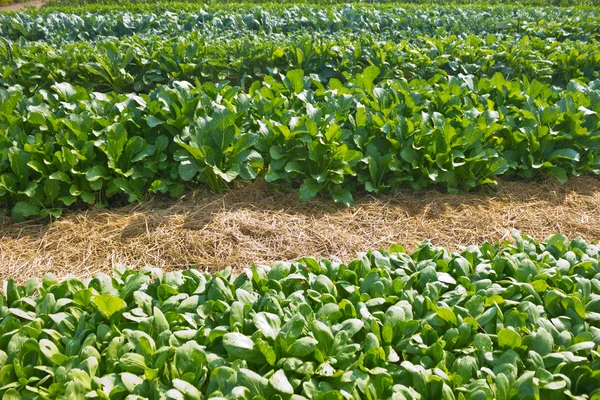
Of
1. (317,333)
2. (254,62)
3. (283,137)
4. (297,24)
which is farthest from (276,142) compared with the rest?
(297,24)

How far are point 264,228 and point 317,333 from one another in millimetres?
1610

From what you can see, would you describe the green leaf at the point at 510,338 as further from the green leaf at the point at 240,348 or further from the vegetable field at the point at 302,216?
the green leaf at the point at 240,348

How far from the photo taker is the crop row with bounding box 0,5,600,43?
795cm

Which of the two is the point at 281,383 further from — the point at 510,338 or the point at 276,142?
the point at 276,142

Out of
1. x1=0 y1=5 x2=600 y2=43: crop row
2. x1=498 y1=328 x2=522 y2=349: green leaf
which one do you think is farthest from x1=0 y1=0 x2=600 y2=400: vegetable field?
x1=0 y1=5 x2=600 y2=43: crop row

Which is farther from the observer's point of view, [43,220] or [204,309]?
[43,220]

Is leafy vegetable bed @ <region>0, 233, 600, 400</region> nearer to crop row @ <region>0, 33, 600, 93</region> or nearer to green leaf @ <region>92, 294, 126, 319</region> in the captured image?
green leaf @ <region>92, 294, 126, 319</region>

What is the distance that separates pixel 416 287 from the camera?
2.56 metres

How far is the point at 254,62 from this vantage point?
6.19 metres

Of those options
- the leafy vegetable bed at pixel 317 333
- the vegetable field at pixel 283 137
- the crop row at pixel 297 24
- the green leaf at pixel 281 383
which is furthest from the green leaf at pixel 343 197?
the crop row at pixel 297 24

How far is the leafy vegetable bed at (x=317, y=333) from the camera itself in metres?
1.95

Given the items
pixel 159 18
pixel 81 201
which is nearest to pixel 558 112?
pixel 81 201

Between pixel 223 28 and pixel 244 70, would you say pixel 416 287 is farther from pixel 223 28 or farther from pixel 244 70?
pixel 223 28

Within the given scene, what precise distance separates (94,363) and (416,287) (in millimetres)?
1486
